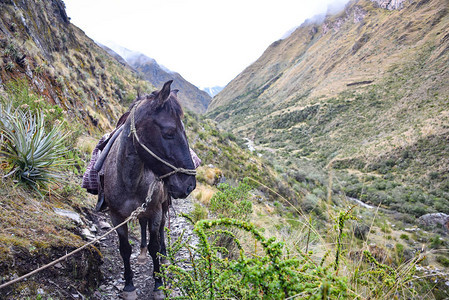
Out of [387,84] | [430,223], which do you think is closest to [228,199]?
[430,223]

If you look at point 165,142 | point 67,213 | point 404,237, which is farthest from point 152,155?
point 404,237

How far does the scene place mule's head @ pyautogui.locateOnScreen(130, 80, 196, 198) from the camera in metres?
2.18

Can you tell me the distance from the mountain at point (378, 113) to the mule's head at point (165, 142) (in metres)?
2.85

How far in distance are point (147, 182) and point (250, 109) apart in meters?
95.2

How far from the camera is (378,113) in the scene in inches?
1542

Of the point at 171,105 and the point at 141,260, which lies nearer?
the point at 171,105

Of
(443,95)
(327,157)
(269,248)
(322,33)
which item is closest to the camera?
(269,248)

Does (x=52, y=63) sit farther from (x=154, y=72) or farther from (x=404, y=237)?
(x=154, y=72)

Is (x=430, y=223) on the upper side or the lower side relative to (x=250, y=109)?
lower

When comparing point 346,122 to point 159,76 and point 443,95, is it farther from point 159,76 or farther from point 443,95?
point 159,76

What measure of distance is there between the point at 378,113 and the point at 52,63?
46.4m

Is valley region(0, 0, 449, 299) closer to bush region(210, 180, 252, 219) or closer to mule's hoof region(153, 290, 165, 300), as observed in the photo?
bush region(210, 180, 252, 219)

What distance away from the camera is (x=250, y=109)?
312 feet

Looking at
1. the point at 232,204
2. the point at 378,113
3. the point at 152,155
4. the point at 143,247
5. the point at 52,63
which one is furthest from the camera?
the point at 378,113
